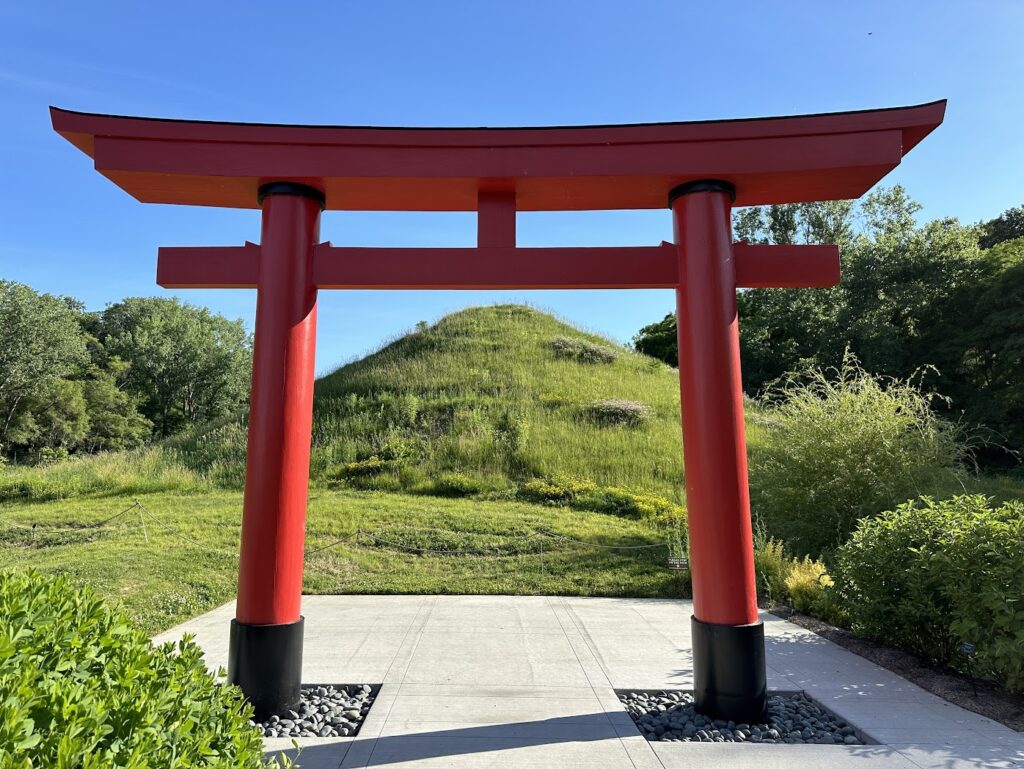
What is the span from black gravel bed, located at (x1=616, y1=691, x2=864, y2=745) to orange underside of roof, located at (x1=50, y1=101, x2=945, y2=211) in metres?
3.65

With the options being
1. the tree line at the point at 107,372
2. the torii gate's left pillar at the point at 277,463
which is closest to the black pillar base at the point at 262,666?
the torii gate's left pillar at the point at 277,463

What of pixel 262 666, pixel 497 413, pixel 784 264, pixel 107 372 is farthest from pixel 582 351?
pixel 107 372

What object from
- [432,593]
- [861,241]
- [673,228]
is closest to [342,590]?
[432,593]

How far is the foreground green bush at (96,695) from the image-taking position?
130cm

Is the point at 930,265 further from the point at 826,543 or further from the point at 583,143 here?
the point at 583,143

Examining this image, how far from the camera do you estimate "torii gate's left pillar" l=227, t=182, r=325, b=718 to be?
4.01 m

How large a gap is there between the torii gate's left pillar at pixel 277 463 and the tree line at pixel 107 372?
2874 centimetres

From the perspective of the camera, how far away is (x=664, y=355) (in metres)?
35.2

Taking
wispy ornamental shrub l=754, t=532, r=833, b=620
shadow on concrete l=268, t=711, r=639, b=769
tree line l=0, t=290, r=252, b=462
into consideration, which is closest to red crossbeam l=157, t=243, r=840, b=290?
shadow on concrete l=268, t=711, r=639, b=769

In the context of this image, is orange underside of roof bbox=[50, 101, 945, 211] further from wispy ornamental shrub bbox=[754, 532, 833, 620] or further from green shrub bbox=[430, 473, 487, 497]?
green shrub bbox=[430, 473, 487, 497]

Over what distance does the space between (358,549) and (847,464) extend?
8.00 m

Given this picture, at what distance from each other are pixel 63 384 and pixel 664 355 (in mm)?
31743

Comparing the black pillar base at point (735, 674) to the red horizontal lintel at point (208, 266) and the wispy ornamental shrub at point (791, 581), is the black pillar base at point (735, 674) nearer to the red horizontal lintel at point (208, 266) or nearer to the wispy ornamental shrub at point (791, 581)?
the wispy ornamental shrub at point (791, 581)

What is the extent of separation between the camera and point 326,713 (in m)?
4.14
